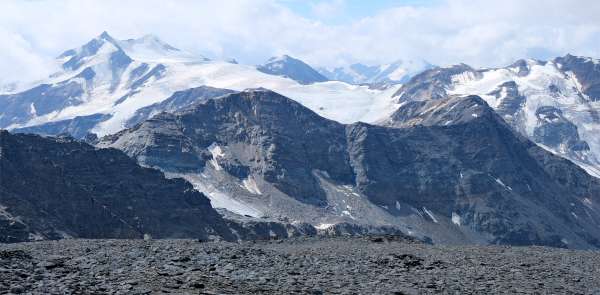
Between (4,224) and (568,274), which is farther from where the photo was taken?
(4,224)

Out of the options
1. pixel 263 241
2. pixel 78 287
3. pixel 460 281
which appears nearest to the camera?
pixel 78 287

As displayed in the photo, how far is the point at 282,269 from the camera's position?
35.3 m

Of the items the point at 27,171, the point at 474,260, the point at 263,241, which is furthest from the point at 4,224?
the point at 474,260

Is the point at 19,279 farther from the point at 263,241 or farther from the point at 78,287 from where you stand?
the point at 263,241

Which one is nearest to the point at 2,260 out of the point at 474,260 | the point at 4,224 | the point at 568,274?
the point at 474,260

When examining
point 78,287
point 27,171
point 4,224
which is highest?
point 27,171

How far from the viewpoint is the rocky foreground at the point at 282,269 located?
3047 cm

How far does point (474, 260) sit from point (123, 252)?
15.3 metres

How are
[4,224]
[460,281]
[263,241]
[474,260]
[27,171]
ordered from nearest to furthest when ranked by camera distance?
1. [460,281]
2. [474,260]
3. [263,241]
4. [4,224]
5. [27,171]

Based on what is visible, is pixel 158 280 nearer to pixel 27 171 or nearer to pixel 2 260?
pixel 2 260

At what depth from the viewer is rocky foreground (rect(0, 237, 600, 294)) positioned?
3047 centimetres

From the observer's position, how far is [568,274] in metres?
39.0

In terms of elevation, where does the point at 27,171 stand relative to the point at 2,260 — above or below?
above

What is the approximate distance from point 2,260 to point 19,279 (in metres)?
3.91
